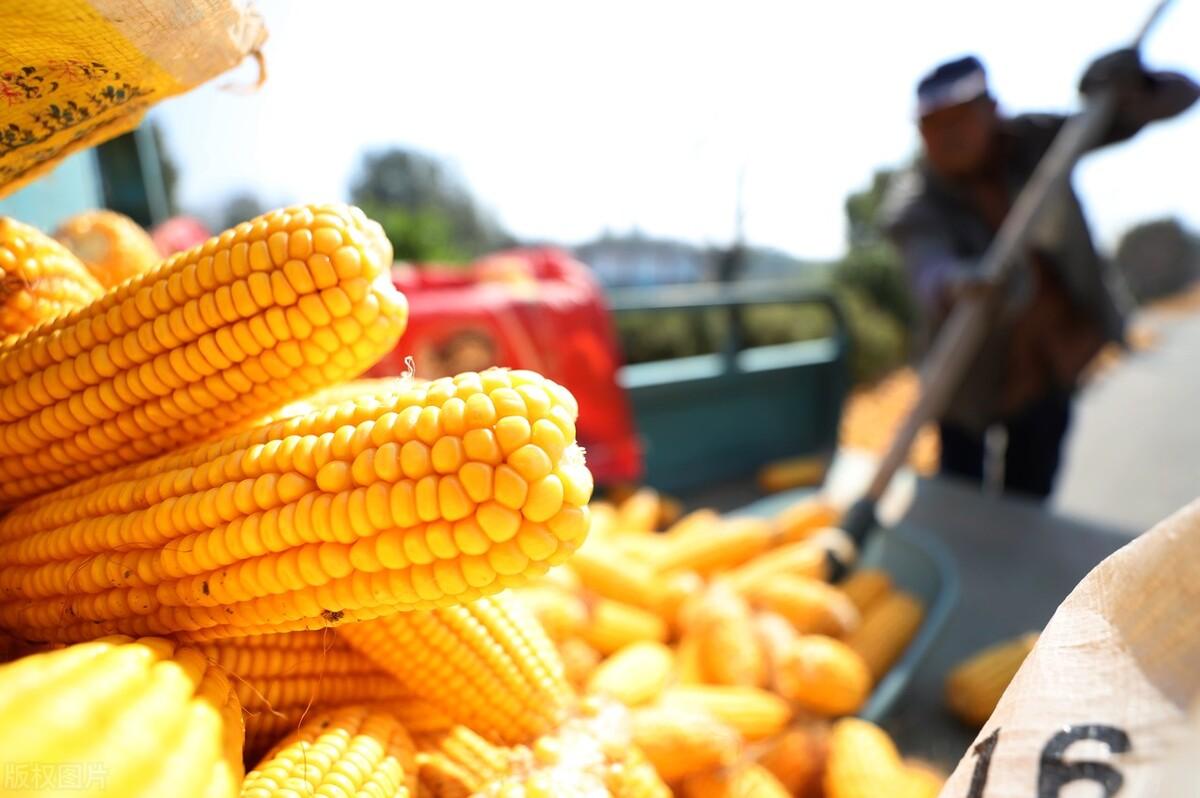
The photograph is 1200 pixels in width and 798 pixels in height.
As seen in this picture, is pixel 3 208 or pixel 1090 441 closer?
pixel 3 208

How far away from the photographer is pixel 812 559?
6.05 ft

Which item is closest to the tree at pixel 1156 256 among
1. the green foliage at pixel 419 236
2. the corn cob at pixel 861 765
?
the green foliage at pixel 419 236

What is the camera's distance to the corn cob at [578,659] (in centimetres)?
124

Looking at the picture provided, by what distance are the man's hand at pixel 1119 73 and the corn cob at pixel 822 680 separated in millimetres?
2524

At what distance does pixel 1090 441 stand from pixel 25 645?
708 centimetres

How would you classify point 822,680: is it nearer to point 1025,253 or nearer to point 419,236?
point 1025,253

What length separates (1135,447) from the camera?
18.1 ft

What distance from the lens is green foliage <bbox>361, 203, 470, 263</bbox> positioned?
1023 cm

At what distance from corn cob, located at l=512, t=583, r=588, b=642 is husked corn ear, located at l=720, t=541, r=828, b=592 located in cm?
48

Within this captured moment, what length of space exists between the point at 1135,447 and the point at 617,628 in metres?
6.10

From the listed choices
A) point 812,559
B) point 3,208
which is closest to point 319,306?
point 3,208

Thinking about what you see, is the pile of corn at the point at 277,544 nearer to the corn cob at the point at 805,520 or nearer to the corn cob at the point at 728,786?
the corn cob at the point at 728,786

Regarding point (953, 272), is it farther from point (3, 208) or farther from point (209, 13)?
point (3, 208)

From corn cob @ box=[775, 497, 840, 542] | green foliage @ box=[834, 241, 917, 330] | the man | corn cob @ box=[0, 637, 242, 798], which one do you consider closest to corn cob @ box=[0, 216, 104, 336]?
corn cob @ box=[0, 637, 242, 798]
